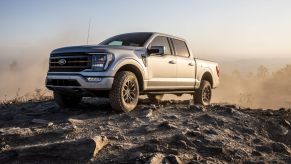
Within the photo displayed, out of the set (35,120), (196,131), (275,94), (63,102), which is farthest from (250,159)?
(275,94)

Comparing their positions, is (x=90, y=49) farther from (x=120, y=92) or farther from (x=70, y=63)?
(x=120, y=92)

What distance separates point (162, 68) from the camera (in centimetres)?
989

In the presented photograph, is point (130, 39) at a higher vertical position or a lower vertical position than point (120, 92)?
higher

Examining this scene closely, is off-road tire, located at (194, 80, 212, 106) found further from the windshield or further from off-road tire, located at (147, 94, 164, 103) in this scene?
the windshield

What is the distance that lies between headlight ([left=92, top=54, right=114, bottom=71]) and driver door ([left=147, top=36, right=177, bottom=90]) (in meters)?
1.23

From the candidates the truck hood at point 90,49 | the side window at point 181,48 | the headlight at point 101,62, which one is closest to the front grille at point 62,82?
the headlight at point 101,62

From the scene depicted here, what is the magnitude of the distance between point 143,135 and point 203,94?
476 cm

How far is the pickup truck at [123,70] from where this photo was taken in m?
8.47

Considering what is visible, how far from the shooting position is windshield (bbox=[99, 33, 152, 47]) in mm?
9781

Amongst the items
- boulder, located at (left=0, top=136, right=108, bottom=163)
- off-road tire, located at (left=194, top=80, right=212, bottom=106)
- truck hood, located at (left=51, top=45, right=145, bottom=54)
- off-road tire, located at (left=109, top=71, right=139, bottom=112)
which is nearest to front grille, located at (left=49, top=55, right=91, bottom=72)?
truck hood, located at (left=51, top=45, right=145, bottom=54)

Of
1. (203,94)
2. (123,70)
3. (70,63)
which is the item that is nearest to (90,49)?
(70,63)

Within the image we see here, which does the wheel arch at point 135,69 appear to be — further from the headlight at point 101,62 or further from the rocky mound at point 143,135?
the rocky mound at point 143,135

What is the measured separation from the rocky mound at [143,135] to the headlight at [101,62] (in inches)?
38.3

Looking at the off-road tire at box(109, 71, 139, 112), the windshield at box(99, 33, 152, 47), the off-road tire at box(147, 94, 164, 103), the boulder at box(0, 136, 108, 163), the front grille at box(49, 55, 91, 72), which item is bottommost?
the off-road tire at box(147, 94, 164, 103)
